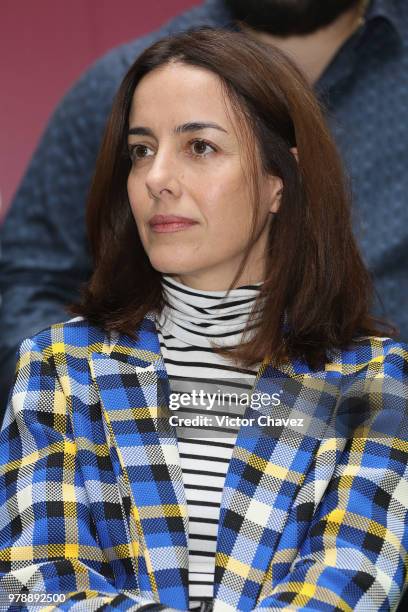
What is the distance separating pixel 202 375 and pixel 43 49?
115cm

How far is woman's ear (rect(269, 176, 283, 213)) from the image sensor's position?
1849 millimetres

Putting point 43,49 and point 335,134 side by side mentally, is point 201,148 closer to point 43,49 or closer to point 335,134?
point 335,134

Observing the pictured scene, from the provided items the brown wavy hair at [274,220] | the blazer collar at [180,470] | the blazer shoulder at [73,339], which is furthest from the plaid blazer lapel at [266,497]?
the blazer shoulder at [73,339]

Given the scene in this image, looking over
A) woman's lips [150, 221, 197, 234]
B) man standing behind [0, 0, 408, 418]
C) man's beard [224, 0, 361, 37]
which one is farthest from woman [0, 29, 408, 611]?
man's beard [224, 0, 361, 37]

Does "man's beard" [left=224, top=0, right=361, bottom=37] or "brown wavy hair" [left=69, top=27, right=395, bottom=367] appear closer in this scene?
"brown wavy hair" [left=69, top=27, right=395, bottom=367]

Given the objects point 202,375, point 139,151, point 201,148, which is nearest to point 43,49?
point 139,151

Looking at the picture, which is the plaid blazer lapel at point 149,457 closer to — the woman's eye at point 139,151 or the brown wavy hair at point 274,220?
the brown wavy hair at point 274,220

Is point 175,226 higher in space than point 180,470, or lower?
higher

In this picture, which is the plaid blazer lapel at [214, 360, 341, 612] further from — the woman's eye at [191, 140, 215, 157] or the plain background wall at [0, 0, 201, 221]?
the plain background wall at [0, 0, 201, 221]

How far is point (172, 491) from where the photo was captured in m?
1.63

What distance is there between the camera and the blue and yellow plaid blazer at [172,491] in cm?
154

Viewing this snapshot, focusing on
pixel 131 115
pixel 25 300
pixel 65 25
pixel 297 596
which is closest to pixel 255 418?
pixel 297 596

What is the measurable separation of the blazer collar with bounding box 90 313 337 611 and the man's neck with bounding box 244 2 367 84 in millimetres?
1083

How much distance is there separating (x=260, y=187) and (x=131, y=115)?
0.24m
